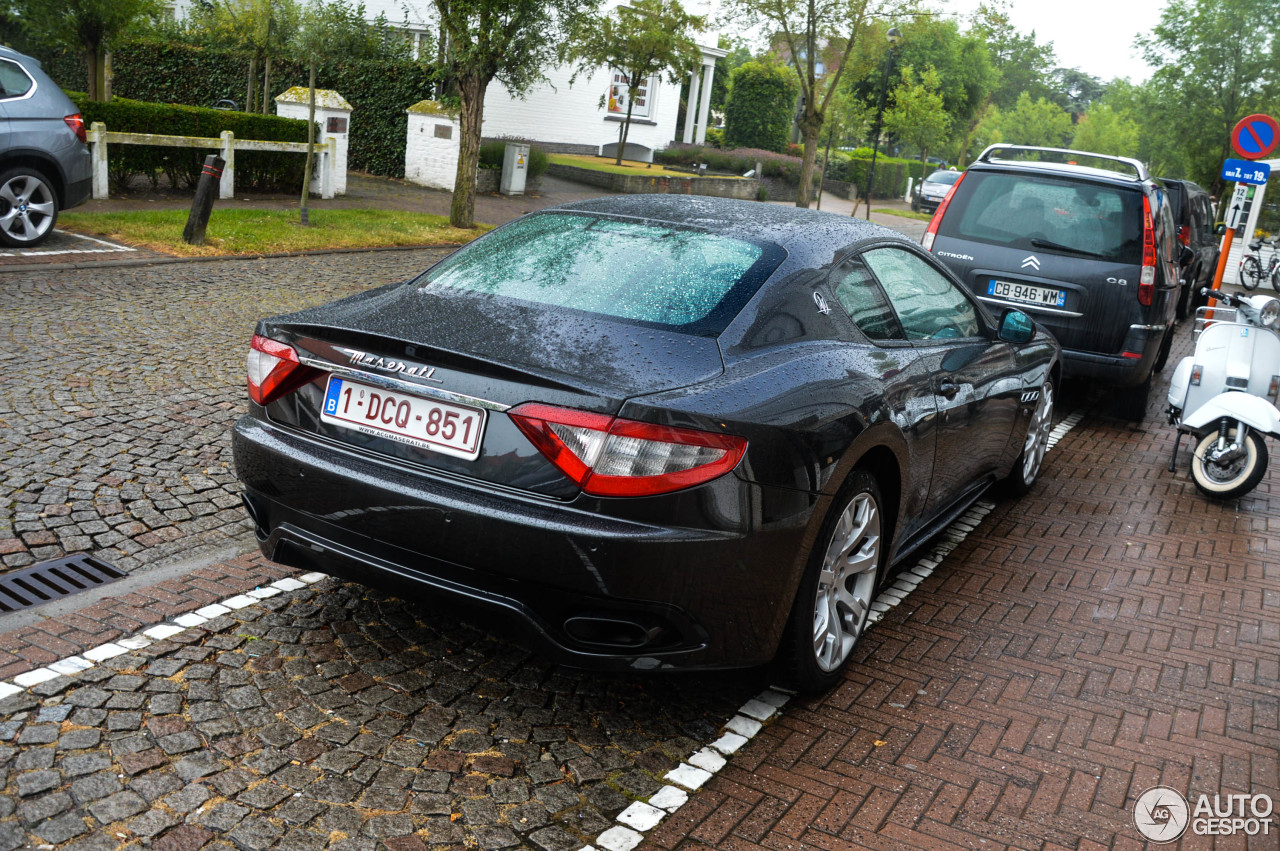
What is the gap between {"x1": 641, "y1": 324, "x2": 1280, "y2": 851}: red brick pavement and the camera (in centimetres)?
310

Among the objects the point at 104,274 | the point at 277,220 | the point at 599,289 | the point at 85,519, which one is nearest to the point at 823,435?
the point at 599,289

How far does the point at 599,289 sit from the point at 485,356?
0.70 meters

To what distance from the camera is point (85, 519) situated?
4656 mm

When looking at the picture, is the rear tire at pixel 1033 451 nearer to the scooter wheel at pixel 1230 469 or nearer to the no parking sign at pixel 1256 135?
the scooter wheel at pixel 1230 469

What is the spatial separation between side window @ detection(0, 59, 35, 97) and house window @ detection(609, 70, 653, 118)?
1024 inches

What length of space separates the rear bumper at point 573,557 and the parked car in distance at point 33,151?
339 inches

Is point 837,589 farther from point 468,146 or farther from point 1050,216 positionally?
point 468,146

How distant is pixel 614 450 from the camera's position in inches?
117

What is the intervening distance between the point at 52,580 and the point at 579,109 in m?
32.2

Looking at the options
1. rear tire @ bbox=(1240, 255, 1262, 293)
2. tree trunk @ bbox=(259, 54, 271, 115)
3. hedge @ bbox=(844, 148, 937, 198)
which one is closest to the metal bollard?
tree trunk @ bbox=(259, 54, 271, 115)

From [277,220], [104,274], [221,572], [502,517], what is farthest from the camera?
[277,220]

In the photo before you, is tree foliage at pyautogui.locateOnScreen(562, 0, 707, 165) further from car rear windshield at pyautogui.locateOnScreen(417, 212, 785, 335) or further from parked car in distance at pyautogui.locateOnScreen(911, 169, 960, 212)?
car rear windshield at pyautogui.locateOnScreen(417, 212, 785, 335)

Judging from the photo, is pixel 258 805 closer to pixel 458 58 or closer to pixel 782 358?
pixel 782 358

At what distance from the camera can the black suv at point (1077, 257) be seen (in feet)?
26.3
